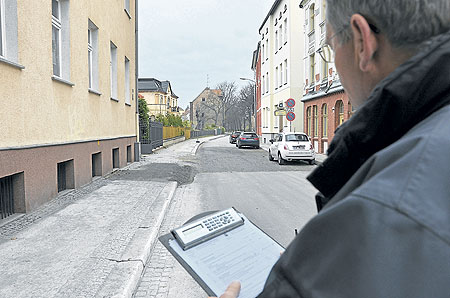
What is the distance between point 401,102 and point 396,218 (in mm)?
288

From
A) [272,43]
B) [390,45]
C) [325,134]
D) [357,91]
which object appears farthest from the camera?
[272,43]

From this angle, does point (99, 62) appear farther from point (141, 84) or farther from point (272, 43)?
point (141, 84)

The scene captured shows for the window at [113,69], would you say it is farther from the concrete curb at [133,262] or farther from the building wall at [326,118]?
the building wall at [326,118]

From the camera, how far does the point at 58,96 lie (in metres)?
8.00

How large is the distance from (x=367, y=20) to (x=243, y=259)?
107 cm

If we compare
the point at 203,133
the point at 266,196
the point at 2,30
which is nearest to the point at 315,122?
the point at 266,196

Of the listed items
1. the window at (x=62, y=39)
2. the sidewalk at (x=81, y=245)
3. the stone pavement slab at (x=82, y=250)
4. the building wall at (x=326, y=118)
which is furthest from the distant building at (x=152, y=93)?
the stone pavement slab at (x=82, y=250)

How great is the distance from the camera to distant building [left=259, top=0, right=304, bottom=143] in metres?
29.4

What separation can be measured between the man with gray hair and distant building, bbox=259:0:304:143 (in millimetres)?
24015

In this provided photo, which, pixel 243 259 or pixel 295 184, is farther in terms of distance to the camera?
pixel 295 184

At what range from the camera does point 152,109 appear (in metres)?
68.6

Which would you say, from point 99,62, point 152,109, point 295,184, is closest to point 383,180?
point 295,184

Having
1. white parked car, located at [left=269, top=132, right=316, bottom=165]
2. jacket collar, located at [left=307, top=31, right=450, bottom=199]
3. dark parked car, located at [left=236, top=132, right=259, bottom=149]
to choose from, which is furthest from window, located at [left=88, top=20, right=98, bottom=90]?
dark parked car, located at [left=236, top=132, right=259, bottom=149]

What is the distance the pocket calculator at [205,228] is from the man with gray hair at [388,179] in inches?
30.1
